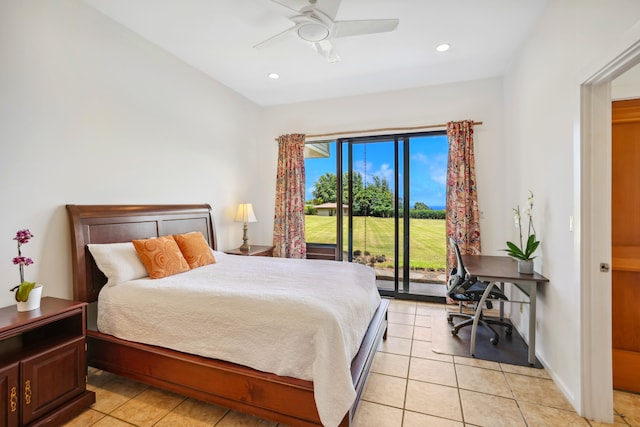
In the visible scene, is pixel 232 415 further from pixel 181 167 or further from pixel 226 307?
pixel 181 167

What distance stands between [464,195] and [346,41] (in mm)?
2403

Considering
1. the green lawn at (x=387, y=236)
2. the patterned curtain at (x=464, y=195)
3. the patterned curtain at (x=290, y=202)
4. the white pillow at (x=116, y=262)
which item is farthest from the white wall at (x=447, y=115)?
the white pillow at (x=116, y=262)

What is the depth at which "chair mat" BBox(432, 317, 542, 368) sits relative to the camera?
259 centimetres

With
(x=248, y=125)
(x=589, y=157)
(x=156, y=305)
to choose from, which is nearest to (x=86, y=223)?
A: (x=156, y=305)

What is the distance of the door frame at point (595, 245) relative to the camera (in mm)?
1801

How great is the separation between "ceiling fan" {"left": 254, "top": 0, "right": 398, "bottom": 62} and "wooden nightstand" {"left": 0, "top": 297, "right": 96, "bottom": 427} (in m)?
2.59

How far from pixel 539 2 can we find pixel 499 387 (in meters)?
3.12

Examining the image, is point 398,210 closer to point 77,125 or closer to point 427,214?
point 427,214

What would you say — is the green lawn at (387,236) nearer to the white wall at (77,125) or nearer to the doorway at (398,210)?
the doorway at (398,210)

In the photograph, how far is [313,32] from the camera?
7.73ft

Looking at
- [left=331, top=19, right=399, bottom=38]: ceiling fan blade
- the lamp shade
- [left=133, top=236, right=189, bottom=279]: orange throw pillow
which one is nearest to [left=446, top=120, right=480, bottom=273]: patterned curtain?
[left=331, top=19, right=399, bottom=38]: ceiling fan blade

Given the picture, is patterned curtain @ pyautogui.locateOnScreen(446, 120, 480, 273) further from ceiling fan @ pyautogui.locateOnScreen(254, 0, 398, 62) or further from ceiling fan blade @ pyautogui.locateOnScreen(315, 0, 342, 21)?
ceiling fan blade @ pyautogui.locateOnScreen(315, 0, 342, 21)

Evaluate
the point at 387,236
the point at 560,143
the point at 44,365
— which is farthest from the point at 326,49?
the point at 44,365

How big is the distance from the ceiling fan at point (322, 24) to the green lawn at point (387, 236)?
2.69 metres
